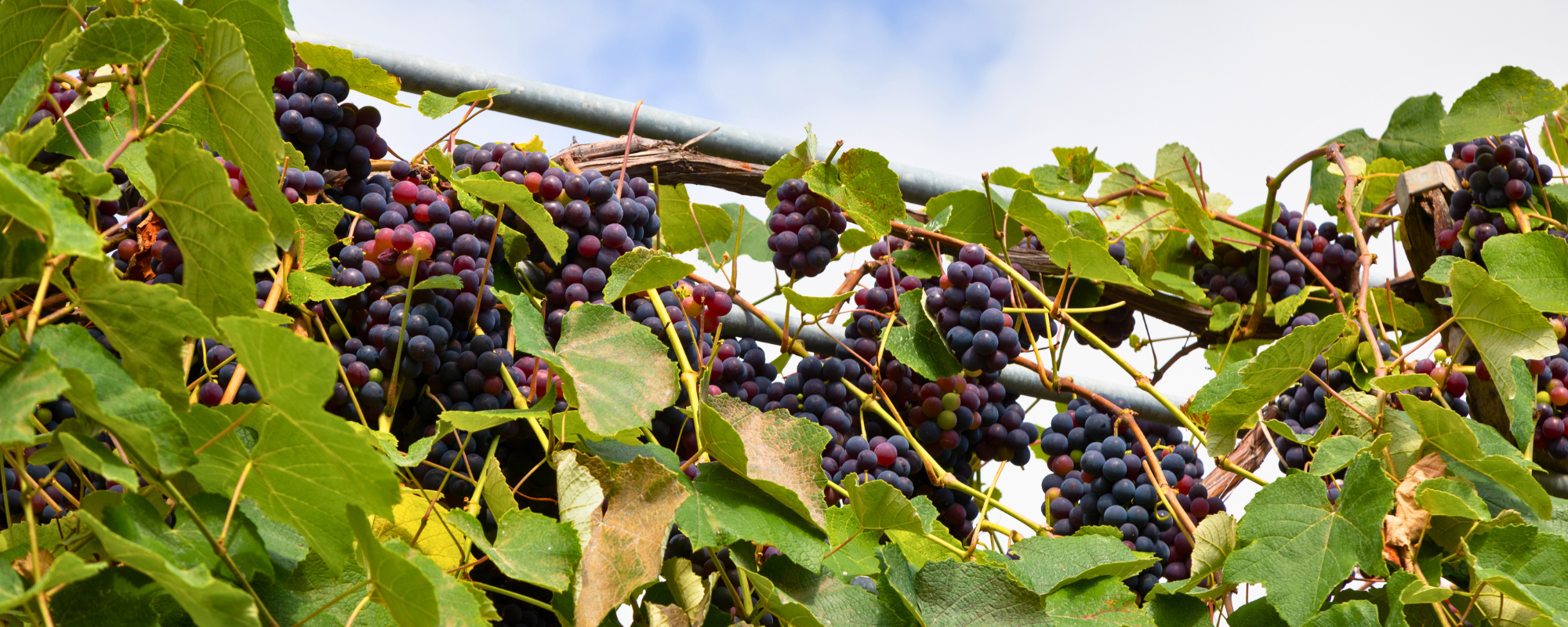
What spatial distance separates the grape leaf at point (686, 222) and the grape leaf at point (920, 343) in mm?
260

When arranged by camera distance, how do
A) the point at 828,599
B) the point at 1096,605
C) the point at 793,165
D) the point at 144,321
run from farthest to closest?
the point at 793,165
the point at 1096,605
the point at 828,599
the point at 144,321

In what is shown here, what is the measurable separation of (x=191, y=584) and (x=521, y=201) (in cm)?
56

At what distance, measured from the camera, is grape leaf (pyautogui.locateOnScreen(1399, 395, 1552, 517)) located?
112 cm

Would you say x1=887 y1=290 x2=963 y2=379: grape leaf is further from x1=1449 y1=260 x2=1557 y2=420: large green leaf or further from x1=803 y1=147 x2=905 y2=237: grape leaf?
x1=1449 y1=260 x2=1557 y2=420: large green leaf

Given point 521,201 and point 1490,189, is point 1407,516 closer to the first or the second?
point 1490,189

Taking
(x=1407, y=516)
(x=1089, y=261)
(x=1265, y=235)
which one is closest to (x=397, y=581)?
(x=1089, y=261)

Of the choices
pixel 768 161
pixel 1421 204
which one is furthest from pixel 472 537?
pixel 1421 204

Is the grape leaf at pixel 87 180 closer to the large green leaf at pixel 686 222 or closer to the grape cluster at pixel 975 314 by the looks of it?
the large green leaf at pixel 686 222

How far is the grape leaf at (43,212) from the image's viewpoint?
0.49 m

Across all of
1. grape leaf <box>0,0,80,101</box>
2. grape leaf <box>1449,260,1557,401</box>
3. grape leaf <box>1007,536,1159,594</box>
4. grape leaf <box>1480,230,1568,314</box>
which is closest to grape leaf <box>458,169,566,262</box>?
grape leaf <box>0,0,80,101</box>

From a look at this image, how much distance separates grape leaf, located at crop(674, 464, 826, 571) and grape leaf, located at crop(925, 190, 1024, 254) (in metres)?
0.55

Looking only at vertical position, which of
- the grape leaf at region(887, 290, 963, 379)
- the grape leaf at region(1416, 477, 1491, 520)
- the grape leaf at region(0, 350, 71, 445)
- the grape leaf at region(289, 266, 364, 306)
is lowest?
the grape leaf at region(1416, 477, 1491, 520)

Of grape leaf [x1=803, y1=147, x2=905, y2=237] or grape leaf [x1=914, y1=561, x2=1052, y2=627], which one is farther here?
grape leaf [x1=803, y1=147, x2=905, y2=237]

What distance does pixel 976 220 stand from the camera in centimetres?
137
